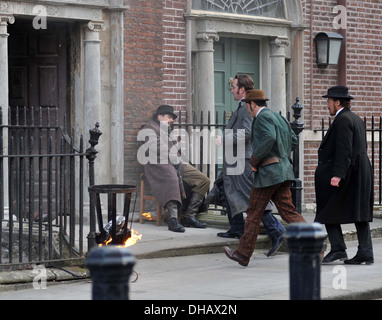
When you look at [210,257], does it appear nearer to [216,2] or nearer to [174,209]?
[174,209]

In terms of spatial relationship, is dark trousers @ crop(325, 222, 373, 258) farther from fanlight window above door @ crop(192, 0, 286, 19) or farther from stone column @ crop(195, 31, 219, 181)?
fanlight window above door @ crop(192, 0, 286, 19)

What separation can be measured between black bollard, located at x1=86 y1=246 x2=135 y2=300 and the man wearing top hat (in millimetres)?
5439

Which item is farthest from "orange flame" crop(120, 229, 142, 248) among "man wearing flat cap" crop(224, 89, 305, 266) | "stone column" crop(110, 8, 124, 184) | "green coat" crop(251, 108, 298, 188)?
"stone column" crop(110, 8, 124, 184)

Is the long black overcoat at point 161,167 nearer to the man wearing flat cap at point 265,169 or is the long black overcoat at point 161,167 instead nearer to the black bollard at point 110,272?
the man wearing flat cap at point 265,169

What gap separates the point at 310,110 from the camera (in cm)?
1509

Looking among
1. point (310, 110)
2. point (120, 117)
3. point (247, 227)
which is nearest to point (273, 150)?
point (247, 227)

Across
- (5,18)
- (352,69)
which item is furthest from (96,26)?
(352,69)

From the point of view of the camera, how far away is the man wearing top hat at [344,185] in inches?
380

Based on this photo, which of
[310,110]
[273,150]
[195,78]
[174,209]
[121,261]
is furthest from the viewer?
[310,110]

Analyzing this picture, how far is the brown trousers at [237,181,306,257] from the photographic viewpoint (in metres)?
9.36

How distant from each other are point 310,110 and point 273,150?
231 inches

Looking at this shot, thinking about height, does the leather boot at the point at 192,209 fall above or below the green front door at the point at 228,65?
below

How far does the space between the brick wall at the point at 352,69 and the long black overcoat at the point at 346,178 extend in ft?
17.3

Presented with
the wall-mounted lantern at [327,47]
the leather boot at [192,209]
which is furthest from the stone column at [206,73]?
the wall-mounted lantern at [327,47]
